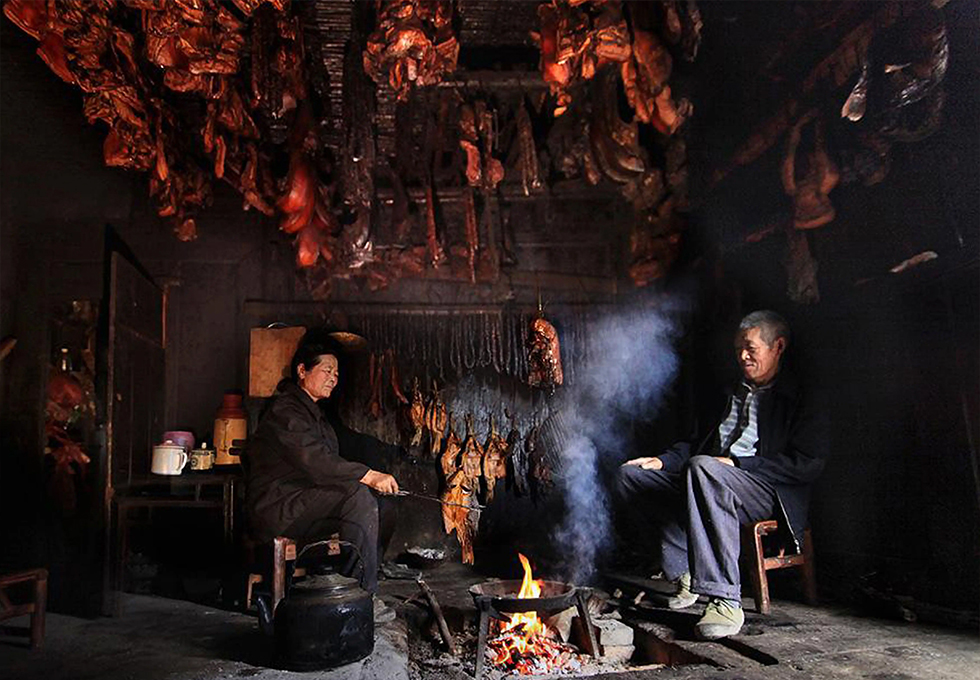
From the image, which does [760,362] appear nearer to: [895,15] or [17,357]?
[895,15]

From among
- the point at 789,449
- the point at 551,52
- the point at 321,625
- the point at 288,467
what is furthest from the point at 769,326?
the point at 288,467

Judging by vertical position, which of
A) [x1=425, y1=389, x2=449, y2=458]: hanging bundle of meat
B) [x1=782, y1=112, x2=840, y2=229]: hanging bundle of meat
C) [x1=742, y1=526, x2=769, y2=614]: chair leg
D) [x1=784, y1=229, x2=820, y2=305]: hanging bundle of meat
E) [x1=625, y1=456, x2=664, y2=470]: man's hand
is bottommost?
[x1=742, y1=526, x2=769, y2=614]: chair leg

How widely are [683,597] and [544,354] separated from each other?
8.90 ft

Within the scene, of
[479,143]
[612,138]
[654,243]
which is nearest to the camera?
[612,138]

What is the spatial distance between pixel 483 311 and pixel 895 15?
4.50 metres

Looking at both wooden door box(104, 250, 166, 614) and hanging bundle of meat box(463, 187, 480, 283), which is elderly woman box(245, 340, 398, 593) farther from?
hanging bundle of meat box(463, 187, 480, 283)

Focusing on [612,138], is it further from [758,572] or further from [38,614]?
[38,614]

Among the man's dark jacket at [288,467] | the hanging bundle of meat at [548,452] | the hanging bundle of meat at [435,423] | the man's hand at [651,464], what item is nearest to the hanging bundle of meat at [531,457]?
the hanging bundle of meat at [548,452]

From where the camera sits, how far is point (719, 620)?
3.81 meters

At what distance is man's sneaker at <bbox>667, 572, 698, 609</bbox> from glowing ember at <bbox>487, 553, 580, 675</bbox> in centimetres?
79

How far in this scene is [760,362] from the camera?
4.62 meters

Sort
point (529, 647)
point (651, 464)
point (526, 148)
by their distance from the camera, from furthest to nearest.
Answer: point (526, 148) → point (651, 464) → point (529, 647)

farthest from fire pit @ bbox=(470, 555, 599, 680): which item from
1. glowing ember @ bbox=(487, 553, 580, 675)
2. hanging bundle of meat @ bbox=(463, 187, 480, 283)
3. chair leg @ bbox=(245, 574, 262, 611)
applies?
hanging bundle of meat @ bbox=(463, 187, 480, 283)

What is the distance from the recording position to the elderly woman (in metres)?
4.55
